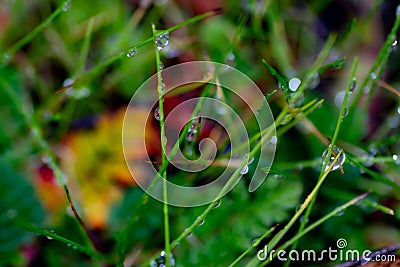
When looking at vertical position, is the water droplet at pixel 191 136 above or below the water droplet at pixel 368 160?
above

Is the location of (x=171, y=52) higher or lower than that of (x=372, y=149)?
higher

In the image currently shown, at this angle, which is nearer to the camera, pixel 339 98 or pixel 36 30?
pixel 36 30

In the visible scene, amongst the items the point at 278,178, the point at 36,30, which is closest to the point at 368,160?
the point at 278,178

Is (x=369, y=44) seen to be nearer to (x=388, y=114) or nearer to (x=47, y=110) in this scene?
(x=388, y=114)

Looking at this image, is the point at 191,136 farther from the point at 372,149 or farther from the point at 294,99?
the point at 372,149

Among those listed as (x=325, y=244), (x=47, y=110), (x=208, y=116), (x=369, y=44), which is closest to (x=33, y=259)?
(x=47, y=110)

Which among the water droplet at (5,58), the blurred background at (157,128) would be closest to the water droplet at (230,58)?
the blurred background at (157,128)

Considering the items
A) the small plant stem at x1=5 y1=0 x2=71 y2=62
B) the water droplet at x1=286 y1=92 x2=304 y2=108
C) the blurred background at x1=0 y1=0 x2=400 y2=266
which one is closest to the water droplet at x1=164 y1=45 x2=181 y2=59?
the blurred background at x1=0 y1=0 x2=400 y2=266

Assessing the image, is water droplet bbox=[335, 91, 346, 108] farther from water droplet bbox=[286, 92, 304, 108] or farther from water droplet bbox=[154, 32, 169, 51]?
water droplet bbox=[154, 32, 169, 51]

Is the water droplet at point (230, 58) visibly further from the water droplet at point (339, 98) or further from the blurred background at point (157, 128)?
the water droplet at point (339, 98)
